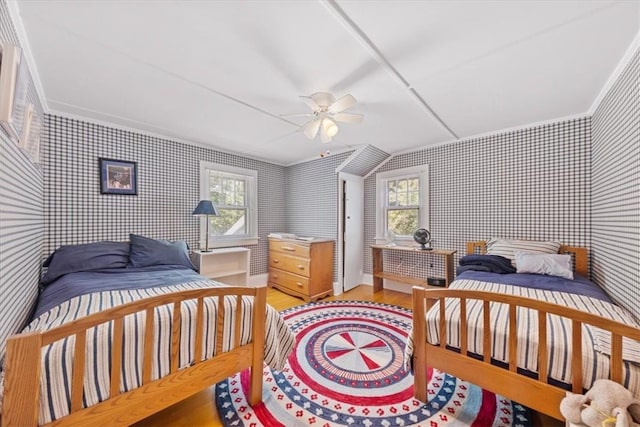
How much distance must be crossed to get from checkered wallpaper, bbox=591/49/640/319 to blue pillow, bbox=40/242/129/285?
4.22 m

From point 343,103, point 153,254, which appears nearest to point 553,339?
point 343,103

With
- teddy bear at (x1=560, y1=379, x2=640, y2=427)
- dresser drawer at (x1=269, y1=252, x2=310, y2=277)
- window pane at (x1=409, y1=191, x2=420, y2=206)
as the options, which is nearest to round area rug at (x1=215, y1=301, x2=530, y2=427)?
teddy bear at (x1=560, y1=379, x2=640, y2=427)

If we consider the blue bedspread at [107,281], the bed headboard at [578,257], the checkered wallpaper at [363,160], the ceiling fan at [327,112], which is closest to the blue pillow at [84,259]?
the blue bedspread at [107,281]

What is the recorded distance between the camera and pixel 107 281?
6.81 feet

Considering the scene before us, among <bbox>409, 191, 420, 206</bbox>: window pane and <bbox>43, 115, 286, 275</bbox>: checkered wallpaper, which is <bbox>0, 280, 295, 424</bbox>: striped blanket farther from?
<bbox>409, 191, 420, 206</bbox>: window pane

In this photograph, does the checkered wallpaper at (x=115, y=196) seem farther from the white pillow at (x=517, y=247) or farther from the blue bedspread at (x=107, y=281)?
the white pillow at (x=517, y=247)

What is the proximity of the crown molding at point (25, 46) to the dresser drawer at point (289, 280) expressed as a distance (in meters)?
3.29

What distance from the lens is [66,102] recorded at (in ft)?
7.67

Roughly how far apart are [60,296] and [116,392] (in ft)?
3.78

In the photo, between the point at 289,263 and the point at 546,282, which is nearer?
the point at 546,282

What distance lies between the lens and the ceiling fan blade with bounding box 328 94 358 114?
1.96 meters

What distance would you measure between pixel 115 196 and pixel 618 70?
4.80 meters

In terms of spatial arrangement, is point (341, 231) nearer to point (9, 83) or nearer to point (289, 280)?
point (289, 280)

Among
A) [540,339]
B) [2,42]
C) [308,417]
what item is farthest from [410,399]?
[2,42]
